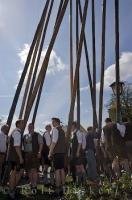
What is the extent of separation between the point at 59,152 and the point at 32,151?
1.07 metres

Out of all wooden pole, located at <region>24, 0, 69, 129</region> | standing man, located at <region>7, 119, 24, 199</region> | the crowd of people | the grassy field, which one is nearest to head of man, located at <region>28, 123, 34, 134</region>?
the crowd of people

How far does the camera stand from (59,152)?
10719mm

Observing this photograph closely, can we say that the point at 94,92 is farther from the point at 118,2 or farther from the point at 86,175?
the point at 86,175

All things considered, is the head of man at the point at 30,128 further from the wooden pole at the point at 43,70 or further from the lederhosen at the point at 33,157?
the wooden pole at the point at 43,70

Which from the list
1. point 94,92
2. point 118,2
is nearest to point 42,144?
point 94,92

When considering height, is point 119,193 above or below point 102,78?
below

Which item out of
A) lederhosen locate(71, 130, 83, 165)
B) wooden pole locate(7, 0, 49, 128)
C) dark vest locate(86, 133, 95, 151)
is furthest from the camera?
wooden pole locate(7, 0, 49, 128)

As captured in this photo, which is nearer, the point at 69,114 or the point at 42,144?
the point at 42,144

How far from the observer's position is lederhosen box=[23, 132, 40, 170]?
11475 millimetres

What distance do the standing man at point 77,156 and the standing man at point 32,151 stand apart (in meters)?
1.17

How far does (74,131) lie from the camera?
41.5 ft

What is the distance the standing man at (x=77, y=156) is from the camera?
12.4 metres

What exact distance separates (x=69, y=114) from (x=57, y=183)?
3362mm

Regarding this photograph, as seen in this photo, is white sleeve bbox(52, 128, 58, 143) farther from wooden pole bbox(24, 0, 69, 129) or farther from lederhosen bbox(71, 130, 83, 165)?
wooden pole bbox(24, 0, 69, 129)
